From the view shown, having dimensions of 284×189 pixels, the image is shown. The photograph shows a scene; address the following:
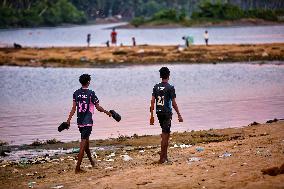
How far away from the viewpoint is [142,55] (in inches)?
1977

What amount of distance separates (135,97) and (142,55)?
1926cm

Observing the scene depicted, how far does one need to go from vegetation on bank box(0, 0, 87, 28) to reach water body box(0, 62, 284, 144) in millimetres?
96077

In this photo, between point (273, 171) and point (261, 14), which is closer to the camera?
point (273, 171)

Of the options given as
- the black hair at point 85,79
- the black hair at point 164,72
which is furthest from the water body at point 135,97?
the black hair at point 164,72

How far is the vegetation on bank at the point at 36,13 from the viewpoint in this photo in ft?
474

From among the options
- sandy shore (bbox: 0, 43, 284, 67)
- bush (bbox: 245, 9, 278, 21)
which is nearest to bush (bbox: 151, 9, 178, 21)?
bush (bbox: 245, 9, 278, 21)

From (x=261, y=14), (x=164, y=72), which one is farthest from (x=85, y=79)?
(x=261, y=14)

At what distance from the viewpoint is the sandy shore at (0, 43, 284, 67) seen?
4788cm

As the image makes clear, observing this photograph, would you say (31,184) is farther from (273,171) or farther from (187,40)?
(187,40)

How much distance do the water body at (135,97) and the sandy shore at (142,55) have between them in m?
1.61

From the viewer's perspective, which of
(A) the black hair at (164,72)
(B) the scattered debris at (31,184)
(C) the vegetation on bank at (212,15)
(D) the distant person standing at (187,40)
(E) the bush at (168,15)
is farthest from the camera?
(E) the bush at (168,15)

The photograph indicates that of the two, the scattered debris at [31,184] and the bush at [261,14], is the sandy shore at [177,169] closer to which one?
the scattered debris at [31,184]

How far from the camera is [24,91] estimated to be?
37031mm

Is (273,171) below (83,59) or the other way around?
below
